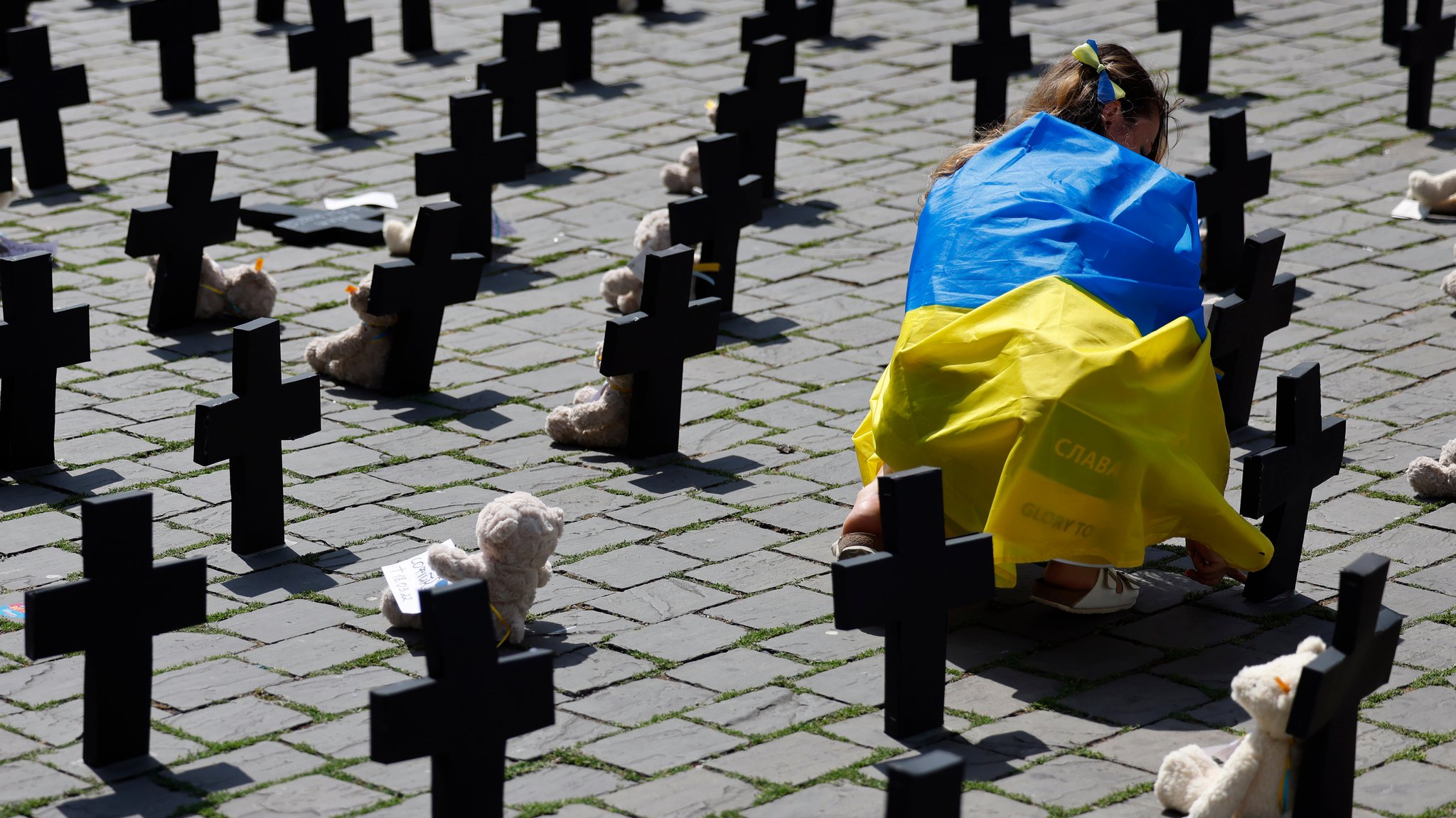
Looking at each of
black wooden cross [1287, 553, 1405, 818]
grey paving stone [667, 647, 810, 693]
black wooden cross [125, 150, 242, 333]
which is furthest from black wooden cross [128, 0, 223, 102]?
black wooden cross [1287, 553, 1405, 818]

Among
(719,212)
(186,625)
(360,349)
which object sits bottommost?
(360,349)

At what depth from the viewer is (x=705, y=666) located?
4656 mm

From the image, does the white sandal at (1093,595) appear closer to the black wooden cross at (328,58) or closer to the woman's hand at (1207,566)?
the woman's hand at (1207,566)

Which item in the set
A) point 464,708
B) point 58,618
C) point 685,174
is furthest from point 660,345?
point 685,174

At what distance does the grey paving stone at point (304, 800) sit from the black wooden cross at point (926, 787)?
54.7 inches

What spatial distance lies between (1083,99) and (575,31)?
658 centimetres

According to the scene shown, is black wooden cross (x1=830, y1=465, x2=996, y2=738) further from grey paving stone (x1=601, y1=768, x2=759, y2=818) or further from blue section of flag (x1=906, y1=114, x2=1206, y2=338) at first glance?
blue section of flag (x1=906, y1=114, x2=1206, y2=338)

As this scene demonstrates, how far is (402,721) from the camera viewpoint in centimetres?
341

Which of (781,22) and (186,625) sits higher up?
(781,22)

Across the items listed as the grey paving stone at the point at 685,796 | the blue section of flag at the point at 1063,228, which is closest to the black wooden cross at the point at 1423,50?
the blue section of flag at the point at 1063,228

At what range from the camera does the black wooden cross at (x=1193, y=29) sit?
1087 centimetres

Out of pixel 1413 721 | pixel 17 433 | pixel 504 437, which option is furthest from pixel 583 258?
pixel 1413 721

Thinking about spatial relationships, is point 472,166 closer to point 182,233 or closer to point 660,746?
point 182,233

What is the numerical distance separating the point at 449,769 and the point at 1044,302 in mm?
2124
